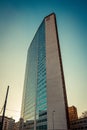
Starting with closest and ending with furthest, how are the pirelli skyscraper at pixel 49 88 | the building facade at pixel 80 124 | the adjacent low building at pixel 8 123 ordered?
1. the pirelli skyscraper at pixel 49 88
2. the building facade at pixel 80 124
3. the adjacent low building at pixel 8 123

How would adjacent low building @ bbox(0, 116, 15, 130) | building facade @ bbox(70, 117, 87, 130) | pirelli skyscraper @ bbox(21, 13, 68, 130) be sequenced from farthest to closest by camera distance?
adjacent low building @ bbox(0, 116, 15, 130), building facade @ bbox(70, 117, 87, 130), pirelli skyscraper @ bbox(21, 13, 68, 130)

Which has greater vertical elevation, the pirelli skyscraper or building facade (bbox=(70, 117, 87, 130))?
the pirelli skyscraper

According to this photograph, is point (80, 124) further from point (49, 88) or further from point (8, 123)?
point (8, 123)

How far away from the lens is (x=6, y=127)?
178 metres

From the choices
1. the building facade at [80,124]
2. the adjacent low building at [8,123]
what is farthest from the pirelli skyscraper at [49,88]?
the adjacent low building at [8,123]

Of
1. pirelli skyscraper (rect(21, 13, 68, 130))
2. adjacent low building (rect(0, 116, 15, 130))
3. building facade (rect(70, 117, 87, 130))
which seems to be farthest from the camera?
adjacent low building (rect(0, 116, 15, 130))

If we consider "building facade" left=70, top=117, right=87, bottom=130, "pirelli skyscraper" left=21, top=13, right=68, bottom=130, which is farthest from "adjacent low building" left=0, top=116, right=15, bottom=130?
"building facade" left=70, top=117, right=87, bottom=130

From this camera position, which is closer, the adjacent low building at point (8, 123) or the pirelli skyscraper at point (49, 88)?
the pirelli skyscraper at point (49, 88)

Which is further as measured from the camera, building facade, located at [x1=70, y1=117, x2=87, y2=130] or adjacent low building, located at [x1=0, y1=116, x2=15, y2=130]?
adjacent low building, located at [x1=0, y1=116, x2=15, y2=130]

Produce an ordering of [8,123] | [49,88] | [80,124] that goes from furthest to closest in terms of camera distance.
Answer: [8,123], [80,124], [49,88]

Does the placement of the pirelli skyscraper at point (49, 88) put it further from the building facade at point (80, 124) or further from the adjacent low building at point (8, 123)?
the adjacent low building at point (8, 123)

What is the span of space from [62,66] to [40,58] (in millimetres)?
19449

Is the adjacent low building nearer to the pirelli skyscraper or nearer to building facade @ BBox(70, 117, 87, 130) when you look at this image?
the pirelli skyscraper

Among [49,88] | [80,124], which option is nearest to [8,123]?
[80,124]
